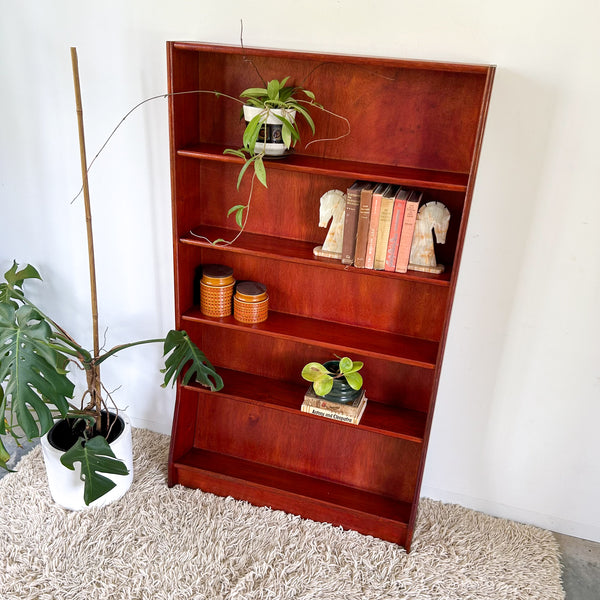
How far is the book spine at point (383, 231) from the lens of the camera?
1710 millimetres

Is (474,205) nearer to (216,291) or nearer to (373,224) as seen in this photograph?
(373,224)

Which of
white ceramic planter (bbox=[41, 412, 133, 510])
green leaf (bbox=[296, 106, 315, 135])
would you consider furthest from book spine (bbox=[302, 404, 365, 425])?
green leaf (bbox=[296, 106, 315, 135])

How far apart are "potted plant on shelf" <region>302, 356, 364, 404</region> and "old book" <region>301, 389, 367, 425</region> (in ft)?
0.06

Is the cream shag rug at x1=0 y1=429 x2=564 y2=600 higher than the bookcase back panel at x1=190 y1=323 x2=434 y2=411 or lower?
lower

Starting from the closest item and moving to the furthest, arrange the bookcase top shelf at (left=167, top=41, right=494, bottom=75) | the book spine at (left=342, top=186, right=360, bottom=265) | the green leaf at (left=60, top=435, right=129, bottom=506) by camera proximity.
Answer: the bookcase top shelf at (left=167, top=41, right=494, bottom=75), the book spine at (left=342, top=186, right=360, bottom=265), the green leaf at (left=60, top=435, right=129, bottom=506)

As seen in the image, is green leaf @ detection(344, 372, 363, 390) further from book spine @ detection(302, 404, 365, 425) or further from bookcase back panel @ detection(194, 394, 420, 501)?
bookcase back panel @ detection(194, 394, 420, 501)

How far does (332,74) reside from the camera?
1.77 m

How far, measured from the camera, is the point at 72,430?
220cm

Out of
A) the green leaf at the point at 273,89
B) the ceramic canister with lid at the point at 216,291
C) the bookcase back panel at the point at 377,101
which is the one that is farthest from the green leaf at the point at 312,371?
the green leaf at the point at 273,89

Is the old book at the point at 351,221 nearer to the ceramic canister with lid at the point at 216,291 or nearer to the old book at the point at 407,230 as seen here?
the old book at the point at 407,230

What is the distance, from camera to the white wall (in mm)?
1662

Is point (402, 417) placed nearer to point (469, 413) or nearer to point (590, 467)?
point (469, 413)

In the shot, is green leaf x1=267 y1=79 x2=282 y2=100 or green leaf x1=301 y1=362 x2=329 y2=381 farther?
green leaf x1=301 y1=362 x2=329 y2=381

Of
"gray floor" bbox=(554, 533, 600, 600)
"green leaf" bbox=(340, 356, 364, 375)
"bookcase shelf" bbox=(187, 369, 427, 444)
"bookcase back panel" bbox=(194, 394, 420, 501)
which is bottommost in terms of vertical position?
"gray floor" bbox=(554, 533, 600, 600)
